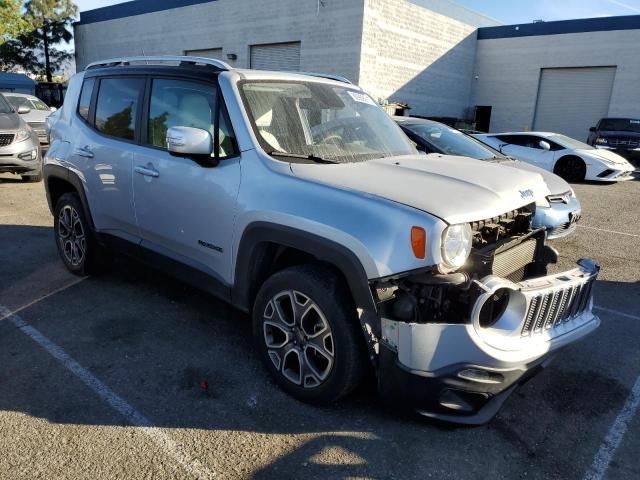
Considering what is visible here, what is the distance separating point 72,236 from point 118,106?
1.43 m

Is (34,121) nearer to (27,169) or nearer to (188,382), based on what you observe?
(27,169)

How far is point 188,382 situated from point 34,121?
15070mm

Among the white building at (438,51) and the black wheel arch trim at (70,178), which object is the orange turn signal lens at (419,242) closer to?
the black wheel arch trim at (70,178)

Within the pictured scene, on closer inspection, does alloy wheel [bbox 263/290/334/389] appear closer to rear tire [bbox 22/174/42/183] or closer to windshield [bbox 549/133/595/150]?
rear tire [bbox 22/174/42/183]

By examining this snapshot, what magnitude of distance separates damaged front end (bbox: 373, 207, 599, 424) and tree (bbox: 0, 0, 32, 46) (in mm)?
28081

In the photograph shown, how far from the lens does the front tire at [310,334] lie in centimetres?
263

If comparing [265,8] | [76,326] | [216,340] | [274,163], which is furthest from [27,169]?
[265,8]

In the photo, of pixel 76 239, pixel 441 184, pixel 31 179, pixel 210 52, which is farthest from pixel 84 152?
pixel 210 52

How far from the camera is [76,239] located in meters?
4.78

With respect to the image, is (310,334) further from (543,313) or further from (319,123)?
(319,123)

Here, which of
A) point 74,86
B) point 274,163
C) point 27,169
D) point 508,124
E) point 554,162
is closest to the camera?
point 274,163

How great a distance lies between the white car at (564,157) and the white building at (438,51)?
10073 mm

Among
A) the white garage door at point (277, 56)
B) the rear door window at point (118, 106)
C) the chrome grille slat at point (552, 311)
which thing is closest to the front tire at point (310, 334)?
the chrome grille slat at point (552, 311)

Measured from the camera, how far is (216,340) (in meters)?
3.71
